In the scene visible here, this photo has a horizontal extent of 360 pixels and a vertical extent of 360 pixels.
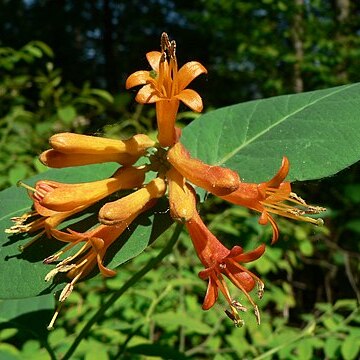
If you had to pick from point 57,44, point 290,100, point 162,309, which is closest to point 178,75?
point 290,100

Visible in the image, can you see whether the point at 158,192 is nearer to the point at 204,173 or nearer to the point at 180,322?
the point at 204,173

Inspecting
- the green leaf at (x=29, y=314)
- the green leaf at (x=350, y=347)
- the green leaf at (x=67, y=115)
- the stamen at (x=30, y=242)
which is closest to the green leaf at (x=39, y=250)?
the stamen at (x=30, y=242)

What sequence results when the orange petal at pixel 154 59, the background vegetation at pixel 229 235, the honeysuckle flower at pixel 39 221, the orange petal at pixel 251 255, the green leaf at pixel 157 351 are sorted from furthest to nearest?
the background vegetation at pixel 229 235 → the green leaf at pixel 157 351 → the orange petal at pixel 154 59 → the honeysuckle flower at pixel 39 221 → the orange petal at pixel 251 255

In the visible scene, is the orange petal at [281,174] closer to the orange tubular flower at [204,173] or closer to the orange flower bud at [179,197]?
the orange tubular flower at [204,173]

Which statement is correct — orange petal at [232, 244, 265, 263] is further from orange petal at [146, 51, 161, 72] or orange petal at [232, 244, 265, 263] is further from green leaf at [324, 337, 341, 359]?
green leaf at [324, 337, 341, 359]

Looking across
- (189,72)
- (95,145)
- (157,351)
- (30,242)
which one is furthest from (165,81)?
(157,351)

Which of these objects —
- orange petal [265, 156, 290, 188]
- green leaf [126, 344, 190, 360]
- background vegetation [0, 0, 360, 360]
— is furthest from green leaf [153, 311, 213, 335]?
orange petal [265, 156, 290, 188]
